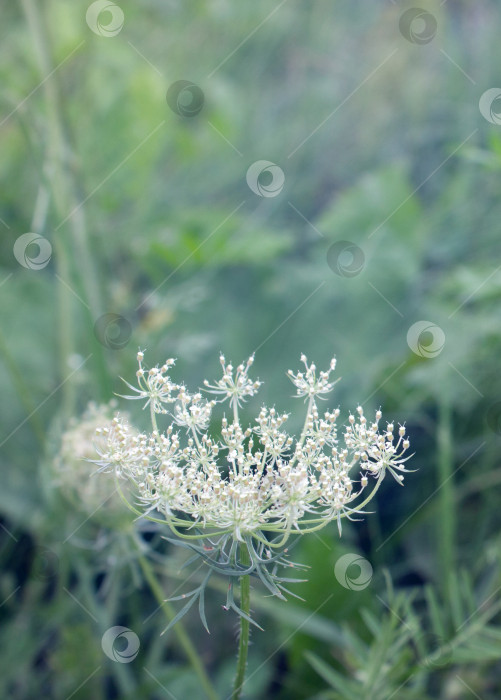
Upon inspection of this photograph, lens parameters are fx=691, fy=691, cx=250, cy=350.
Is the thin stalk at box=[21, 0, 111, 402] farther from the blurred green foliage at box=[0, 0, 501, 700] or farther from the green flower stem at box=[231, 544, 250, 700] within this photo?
the green flower stem at box=[231, 544, 250, 700]

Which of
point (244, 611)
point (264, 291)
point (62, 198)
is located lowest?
point (244, 611)

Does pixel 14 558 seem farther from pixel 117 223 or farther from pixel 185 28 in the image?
pixel 185 28

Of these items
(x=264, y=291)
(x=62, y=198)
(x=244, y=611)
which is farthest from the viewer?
(x=264, y=291)


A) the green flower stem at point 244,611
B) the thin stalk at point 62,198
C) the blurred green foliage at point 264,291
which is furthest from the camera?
the thin stalk at point 62,198

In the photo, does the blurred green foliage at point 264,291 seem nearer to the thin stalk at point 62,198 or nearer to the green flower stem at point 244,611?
the thin stalk at point 62,198

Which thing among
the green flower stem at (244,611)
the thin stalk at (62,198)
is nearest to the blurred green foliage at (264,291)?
the thin stalk at (62,198)

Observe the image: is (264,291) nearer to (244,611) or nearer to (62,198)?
(62,198)

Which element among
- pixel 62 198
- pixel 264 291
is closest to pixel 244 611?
pixel 62 198

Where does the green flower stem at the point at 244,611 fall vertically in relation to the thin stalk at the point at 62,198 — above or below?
below

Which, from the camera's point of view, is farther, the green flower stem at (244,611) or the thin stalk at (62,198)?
the thin stalk at (62,198)

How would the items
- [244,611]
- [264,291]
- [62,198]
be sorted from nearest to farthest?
[244,611] < [62,198] < [264,291]
